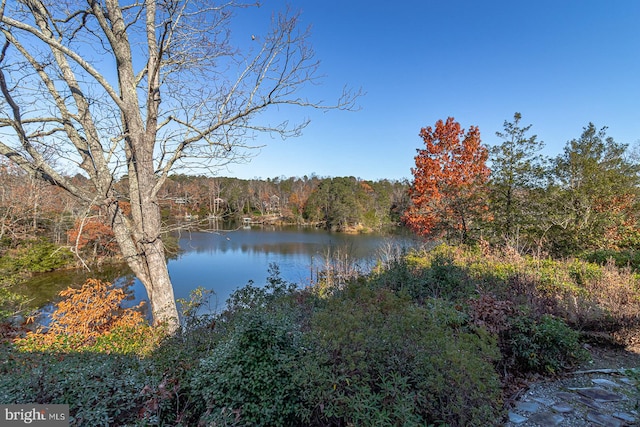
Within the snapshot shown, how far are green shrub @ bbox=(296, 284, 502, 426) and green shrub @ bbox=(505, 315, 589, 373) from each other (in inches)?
37.8

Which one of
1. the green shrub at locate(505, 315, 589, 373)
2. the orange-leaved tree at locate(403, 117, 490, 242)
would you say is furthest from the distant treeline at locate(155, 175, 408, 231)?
the green shrub at locate(505, 315, 589, 373)

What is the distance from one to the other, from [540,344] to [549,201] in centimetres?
673

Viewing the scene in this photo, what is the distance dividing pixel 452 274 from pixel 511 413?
210cm

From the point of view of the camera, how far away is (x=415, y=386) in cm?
176

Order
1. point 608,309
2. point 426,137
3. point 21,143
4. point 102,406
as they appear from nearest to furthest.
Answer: point 102,406
point 21,143
point 608,309
point 426,137

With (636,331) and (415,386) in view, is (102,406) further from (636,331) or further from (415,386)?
(636,331)

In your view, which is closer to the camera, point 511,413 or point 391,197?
point 511,413

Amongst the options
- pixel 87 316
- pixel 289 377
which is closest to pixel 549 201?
pixel 289 377

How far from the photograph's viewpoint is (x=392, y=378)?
5.85 ft

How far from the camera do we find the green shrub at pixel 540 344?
270cm

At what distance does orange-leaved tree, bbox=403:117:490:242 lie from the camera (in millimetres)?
8688

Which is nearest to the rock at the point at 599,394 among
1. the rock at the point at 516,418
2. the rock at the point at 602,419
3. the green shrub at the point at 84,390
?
the rock at the point at 602,419

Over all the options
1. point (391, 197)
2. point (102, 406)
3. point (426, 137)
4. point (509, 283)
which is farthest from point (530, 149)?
point (391, 197)

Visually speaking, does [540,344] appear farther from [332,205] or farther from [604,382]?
[332,205]
